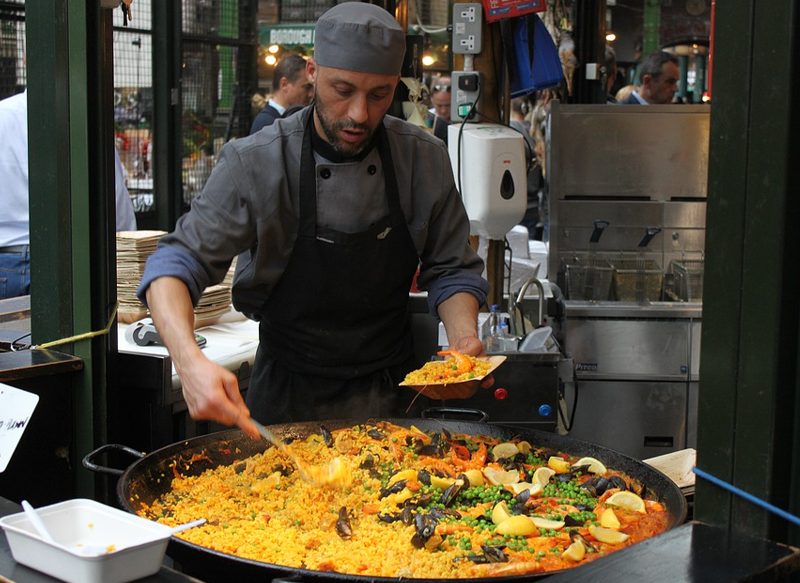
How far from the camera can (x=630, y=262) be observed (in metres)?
6.39

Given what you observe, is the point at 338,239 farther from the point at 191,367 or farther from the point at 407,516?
the point at 407,516

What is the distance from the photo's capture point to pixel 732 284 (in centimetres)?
160

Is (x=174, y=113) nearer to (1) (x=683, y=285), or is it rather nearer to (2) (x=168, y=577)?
(1) (x=683, y=285)

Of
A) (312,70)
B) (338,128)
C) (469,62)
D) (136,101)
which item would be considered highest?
(469,62)

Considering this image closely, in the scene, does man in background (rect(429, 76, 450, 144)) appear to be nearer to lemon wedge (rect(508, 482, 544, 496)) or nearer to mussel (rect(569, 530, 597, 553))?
lemon wedge (rect(508, 482, 544, 496))

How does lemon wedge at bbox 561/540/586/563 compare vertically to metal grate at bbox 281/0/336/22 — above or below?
below

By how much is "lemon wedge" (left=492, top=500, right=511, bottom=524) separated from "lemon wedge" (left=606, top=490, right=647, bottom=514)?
27 centimetres

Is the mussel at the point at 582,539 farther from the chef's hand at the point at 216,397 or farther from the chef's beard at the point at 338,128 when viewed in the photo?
the chef's beard at the point at 338,128

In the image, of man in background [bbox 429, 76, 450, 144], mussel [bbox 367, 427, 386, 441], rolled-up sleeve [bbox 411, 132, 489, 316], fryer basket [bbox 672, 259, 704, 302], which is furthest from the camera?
man in background [bbox 429, 76, 450, 144]

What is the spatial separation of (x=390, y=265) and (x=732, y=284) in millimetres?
1995

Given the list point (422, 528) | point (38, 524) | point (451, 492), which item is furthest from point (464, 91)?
point (38, 524)

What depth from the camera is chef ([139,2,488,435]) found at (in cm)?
321

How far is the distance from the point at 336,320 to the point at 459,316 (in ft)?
1.41

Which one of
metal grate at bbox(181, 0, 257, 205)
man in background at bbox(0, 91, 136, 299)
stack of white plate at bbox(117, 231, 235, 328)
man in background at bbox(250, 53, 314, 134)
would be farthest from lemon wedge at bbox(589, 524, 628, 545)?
metal grate at bbox(181, 0, 257, 205)
